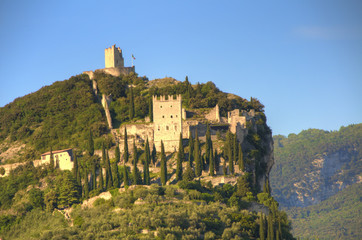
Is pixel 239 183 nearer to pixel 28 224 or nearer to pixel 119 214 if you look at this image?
pixel 119 214

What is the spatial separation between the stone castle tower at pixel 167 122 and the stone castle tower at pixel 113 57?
26.5 metres

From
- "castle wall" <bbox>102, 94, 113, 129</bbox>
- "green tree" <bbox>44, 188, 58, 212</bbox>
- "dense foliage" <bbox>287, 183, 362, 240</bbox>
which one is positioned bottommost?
"dense foliage" <bbox>287, 183, 362, 240</bbox>

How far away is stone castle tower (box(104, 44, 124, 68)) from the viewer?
10406 cm

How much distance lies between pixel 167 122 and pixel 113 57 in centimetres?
2844

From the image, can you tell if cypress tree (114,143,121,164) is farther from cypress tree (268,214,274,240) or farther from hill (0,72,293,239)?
cypress tree (268,214,274,240)

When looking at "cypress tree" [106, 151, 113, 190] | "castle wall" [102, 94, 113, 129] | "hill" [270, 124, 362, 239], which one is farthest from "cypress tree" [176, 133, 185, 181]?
"hill" [270, 124, 362, 239]

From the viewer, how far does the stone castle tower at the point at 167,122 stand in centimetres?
7812

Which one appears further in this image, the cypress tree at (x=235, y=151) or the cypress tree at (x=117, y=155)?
the cypress tree at (x=117, y=155)

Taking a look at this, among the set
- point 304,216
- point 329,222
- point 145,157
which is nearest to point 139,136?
point 145,157

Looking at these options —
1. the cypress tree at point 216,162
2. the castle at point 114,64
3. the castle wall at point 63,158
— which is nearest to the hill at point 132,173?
the cypress tree at point 216,162

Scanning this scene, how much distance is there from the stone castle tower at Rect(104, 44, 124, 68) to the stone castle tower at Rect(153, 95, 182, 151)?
2647 cm

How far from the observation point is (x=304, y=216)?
173 meters

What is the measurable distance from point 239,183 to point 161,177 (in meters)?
7.98

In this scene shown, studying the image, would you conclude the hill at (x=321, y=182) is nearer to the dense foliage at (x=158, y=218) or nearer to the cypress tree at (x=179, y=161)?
the cypress tree at (x=179, y=161)
